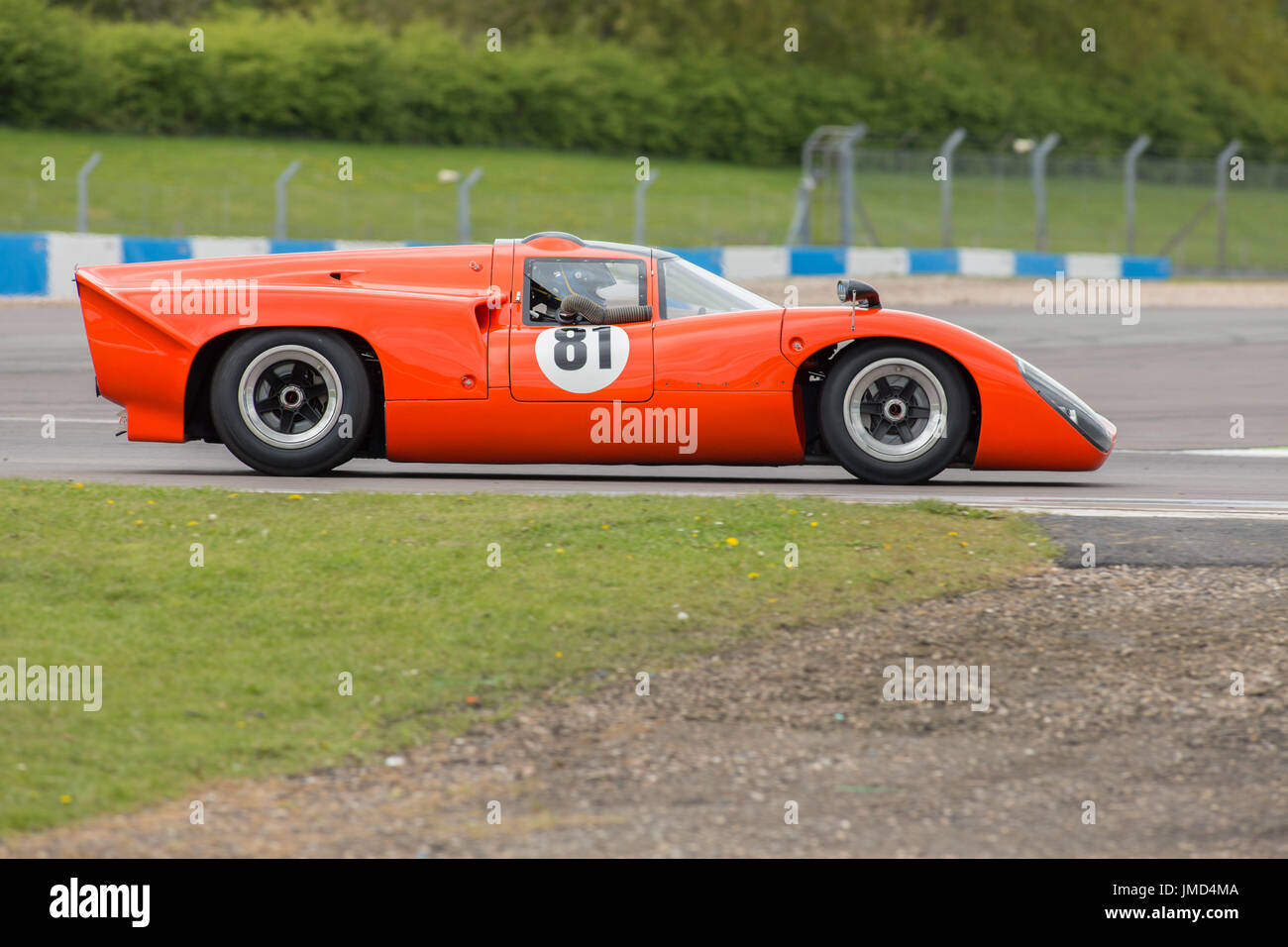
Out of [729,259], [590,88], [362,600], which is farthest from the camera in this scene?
[590,88]

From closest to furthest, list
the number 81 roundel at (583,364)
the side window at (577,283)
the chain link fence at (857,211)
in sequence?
1. the number 81 roundel at (583,364)
2. the side window at (577,283)
3. the chain link fence at (857,211)

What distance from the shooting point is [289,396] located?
851 centimetres

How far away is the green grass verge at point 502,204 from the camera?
28.3 metres

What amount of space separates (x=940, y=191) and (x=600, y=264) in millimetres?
21306

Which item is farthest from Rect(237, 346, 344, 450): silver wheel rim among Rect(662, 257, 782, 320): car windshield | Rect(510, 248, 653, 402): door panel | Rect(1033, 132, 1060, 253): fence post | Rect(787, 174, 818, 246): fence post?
Rect(1033, 132, 1060, 253): fence post

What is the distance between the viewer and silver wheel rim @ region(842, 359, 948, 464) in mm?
8391

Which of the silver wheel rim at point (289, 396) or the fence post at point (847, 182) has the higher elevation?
the fence post at point (847, 182)

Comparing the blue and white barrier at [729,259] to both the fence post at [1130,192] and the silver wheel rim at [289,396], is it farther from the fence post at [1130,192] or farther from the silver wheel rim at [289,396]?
the silver wheel rim at [289,396]

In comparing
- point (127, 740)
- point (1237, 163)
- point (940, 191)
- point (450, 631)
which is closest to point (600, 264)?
point (450, 631)

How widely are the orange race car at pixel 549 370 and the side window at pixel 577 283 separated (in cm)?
1

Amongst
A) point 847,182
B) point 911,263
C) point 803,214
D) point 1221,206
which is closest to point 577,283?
point 911,263

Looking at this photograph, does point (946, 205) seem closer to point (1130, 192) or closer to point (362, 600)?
point (1130, 192)

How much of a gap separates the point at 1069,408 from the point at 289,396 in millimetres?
3979

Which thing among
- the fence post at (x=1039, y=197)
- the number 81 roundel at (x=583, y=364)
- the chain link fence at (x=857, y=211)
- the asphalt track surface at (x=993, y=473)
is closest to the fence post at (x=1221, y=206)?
the chain link fence at (x=857, y=211)
